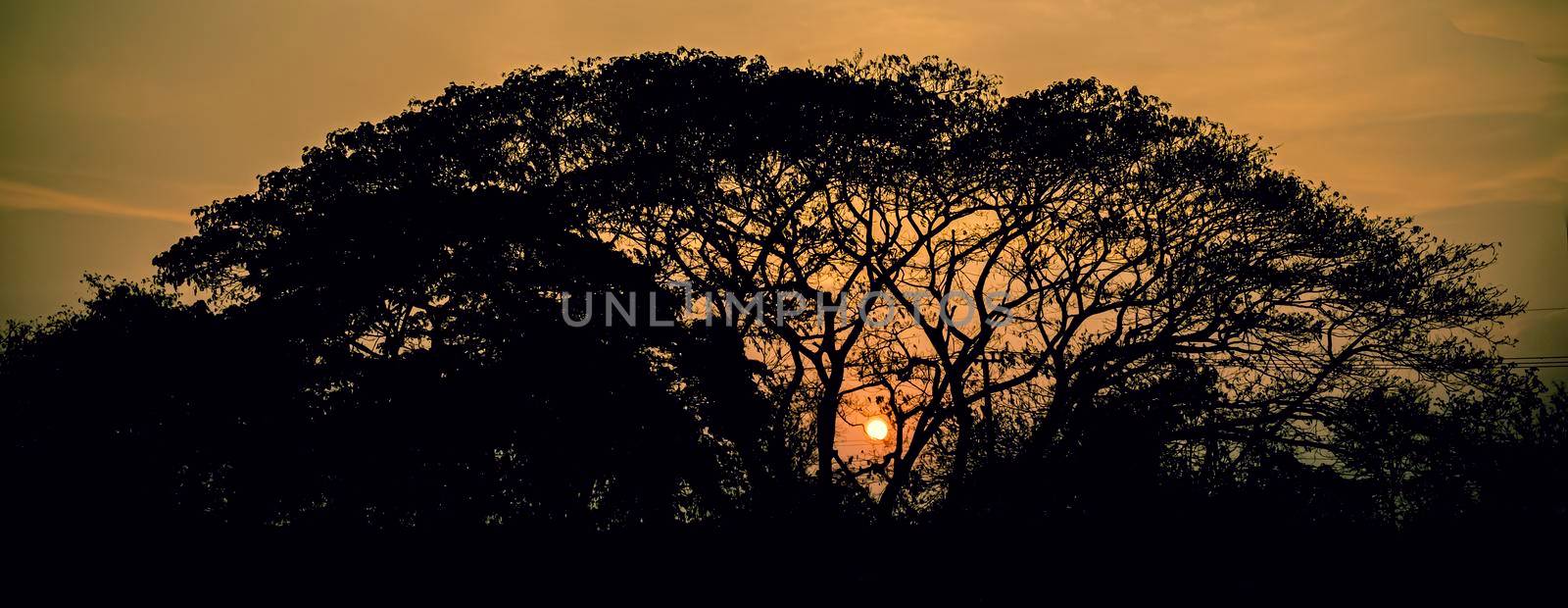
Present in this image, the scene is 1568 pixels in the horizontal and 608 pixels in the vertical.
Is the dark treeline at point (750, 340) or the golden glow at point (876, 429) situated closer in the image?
the dark treeline at point (750, 340)

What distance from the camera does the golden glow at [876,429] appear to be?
24567mm

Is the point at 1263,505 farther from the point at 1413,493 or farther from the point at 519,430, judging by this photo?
the point at 519,430

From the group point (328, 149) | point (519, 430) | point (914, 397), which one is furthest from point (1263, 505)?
point (328, 149)

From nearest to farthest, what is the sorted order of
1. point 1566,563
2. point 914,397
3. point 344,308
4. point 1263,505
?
1. point 1566,563
2. point 1263,505
3. point 344,308
4. point 914,397

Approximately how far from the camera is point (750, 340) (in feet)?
72.6

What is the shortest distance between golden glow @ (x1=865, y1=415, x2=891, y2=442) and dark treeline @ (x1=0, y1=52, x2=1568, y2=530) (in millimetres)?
1386

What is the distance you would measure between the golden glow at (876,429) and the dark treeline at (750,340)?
1386 millimetres

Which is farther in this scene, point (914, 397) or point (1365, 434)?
point (914, 397)

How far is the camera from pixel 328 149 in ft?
72.4

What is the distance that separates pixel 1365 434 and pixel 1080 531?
19.5 ft

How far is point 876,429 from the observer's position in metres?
24.7

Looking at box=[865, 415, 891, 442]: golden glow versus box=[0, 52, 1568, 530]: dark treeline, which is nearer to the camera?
box=[0, 52, 1568, 530]: dark treeline

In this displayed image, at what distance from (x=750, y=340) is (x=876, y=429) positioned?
4.38m

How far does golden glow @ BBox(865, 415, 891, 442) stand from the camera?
80.6ft
